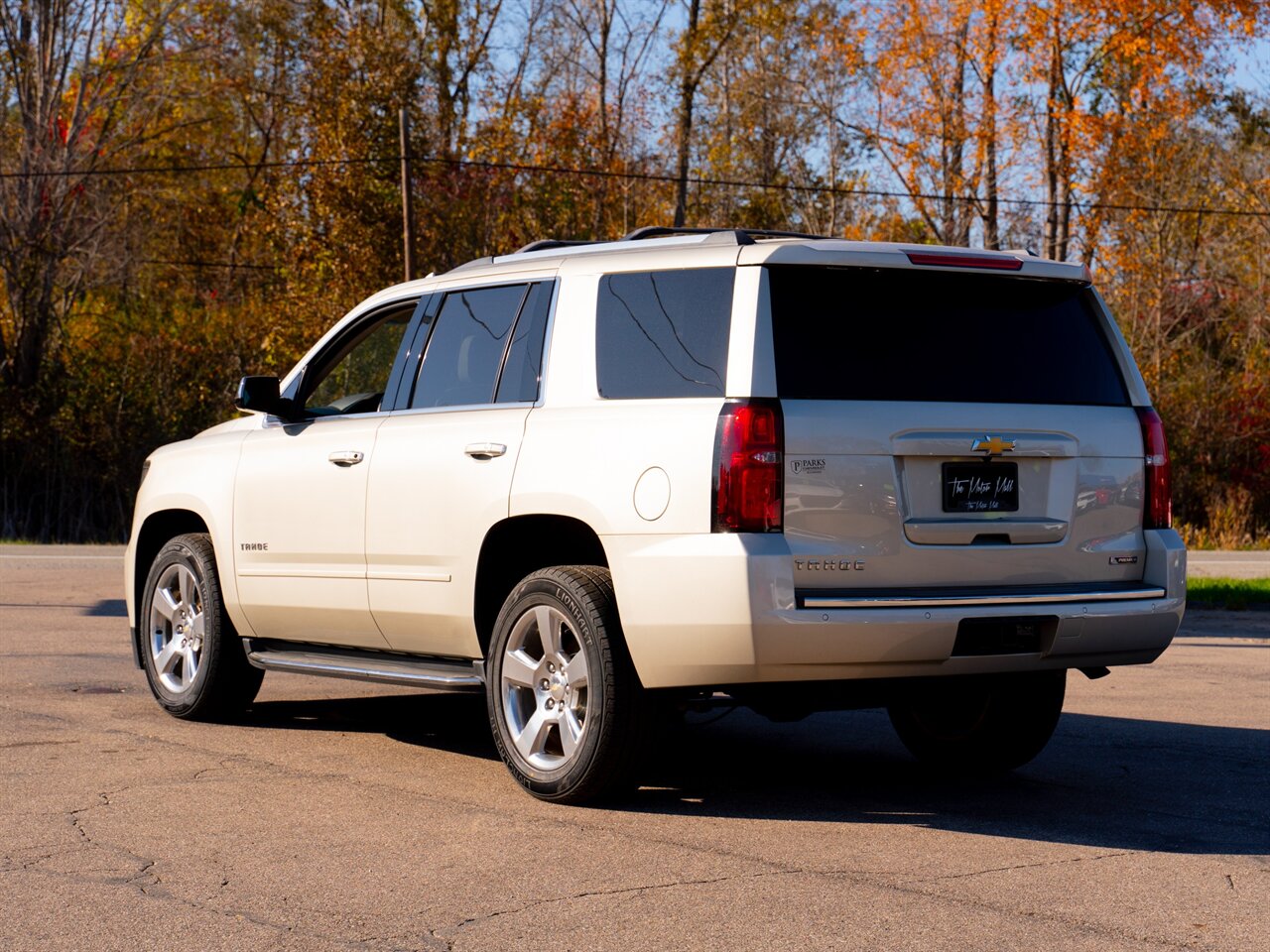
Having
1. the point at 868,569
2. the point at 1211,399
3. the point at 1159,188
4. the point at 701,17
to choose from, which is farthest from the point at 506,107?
the point at 868,569

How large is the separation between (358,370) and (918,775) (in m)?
3.19

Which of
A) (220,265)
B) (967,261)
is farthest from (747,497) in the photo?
(220,265)

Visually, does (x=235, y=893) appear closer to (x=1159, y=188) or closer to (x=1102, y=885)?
(x=1102, y=885)

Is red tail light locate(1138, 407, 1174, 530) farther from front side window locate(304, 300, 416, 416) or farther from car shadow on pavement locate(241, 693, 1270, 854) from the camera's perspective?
front side window locate(304, 300, 416, 416)

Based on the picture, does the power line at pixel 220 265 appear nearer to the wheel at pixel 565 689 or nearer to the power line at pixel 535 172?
the power line at pixel 535 172

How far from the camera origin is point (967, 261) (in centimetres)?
641

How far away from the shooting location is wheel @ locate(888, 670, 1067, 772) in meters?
7.28

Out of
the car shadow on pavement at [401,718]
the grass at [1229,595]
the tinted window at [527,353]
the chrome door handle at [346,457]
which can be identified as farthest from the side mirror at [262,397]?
the grass at [1229,595]

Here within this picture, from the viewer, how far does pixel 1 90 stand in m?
36.6

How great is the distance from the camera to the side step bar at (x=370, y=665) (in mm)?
6941

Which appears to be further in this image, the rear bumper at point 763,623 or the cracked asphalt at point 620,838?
the rear bumper at point 763,623

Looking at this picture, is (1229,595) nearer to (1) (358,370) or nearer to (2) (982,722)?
(2) (982,722)

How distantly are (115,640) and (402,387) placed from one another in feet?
Result: 17.9

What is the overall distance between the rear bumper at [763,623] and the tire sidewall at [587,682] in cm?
19
